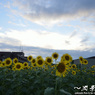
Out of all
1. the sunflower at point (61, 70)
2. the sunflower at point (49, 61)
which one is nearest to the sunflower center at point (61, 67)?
the sunflower at point (61, 70)

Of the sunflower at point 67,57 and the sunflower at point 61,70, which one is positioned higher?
the sunflower at point 67,57

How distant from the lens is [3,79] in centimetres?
554

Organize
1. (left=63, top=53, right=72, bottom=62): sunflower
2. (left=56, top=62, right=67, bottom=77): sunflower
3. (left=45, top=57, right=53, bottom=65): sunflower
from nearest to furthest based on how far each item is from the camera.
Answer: (left=56, top=62, right=67, bottom=77): sunflower
(left=63, top=53, right=72, bottom=62): sunflower
(left=45, top=57, right=53, bottom=65): sunflower

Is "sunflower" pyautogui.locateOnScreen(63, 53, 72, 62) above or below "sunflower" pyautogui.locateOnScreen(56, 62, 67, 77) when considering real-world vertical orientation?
above

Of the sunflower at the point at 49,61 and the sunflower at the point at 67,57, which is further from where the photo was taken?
the sunflower at the point at 49,61

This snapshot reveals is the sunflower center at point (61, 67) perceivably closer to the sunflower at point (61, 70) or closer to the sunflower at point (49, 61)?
the sunflower at point (61, 70)

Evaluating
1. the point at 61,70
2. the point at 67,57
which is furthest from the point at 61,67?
the point at 67,57

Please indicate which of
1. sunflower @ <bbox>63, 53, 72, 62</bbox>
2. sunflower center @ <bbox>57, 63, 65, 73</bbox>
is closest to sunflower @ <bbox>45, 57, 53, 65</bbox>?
sunflower @ <bbox>63, 53, 72, 62</bbox>

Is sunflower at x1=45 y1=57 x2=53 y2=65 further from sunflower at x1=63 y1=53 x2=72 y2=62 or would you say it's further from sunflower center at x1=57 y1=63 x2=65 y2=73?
sunflower center at x1=57 y1=63 x2=65 y2=73

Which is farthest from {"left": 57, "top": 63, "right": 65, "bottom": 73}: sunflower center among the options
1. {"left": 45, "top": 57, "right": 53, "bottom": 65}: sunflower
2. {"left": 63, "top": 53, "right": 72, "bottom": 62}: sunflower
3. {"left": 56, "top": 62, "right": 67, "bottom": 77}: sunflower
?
{"left": 45, "top": 57, "right": 53, "bottom": 65}: sunflower

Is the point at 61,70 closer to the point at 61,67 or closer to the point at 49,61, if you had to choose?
the point at 61,67

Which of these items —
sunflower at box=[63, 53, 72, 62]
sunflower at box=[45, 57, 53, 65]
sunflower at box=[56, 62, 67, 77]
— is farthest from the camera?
sunflower at box=[45, 57, 53, 65]

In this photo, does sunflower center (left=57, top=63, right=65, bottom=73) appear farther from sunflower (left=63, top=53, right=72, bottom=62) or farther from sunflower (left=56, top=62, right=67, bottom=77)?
sunflower (left=63, top=53, right=72, bottom=62)

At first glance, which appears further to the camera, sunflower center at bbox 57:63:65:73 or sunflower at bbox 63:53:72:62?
sunflower at bbox 63:53:72:62
